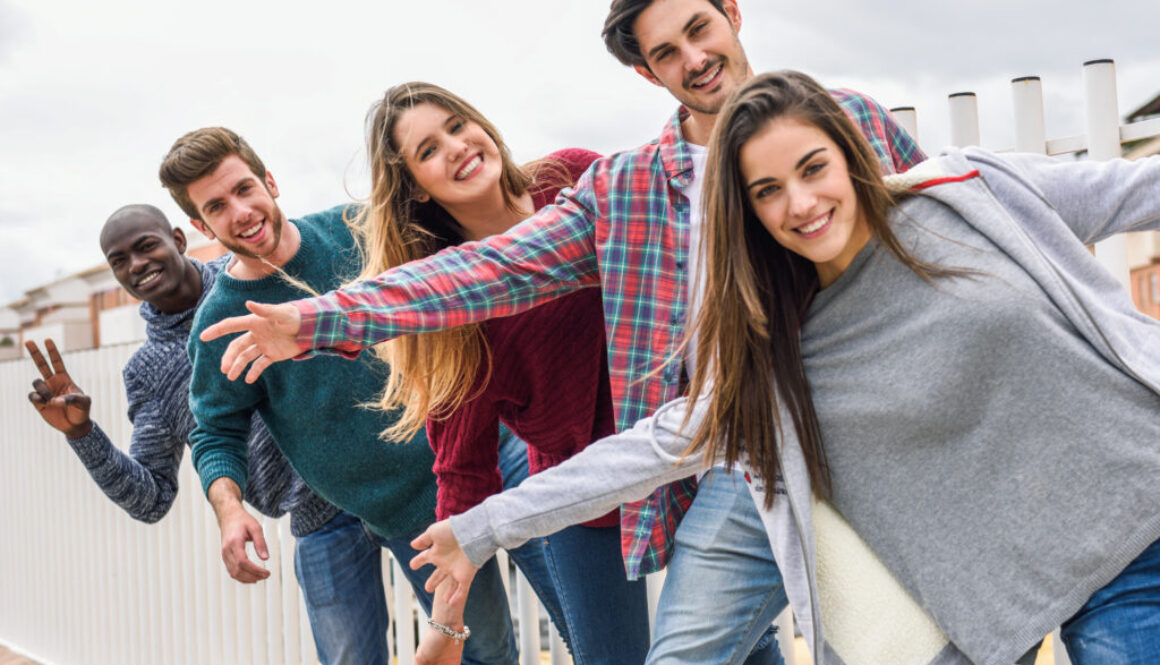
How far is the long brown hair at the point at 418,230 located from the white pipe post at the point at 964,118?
3.39 ft

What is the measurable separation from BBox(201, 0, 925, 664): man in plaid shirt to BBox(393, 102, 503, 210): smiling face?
0.82ft

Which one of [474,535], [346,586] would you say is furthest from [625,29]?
[346,586]

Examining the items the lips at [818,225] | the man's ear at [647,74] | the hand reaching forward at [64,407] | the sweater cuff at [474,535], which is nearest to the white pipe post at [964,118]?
the man's ear at [647,74]

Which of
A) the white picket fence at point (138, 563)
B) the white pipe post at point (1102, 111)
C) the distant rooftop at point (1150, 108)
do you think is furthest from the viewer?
the distant rooftop at point (1150, 108)

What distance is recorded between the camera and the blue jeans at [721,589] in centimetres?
186

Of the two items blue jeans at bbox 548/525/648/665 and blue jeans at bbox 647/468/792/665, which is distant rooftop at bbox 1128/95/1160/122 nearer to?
blue jeans at bbox 548/525/648/665

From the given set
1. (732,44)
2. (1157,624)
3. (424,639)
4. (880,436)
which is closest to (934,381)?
(880,436)

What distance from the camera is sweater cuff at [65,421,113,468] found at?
3342 mm

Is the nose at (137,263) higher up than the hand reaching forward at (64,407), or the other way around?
the nose at (137,263)

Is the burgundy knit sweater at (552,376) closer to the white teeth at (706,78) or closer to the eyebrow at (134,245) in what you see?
the white teeth at (706,78)

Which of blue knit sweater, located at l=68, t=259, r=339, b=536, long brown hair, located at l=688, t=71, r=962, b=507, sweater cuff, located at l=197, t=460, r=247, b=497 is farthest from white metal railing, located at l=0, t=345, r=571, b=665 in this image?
long brown hair, located at l=688, t=71, r=962, b=507

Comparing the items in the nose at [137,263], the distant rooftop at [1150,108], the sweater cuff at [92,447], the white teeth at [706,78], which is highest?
the distant rooftop at [1150,108]

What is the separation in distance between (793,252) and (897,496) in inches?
17.2

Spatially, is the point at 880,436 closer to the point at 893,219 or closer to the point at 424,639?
the point at 893,219
